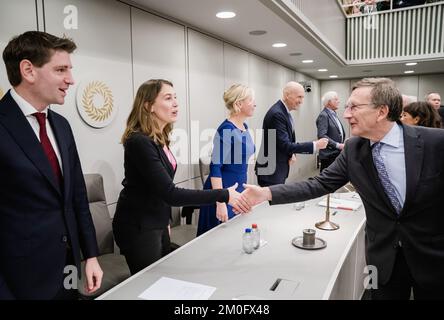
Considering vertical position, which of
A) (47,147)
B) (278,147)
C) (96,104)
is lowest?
(278,147)

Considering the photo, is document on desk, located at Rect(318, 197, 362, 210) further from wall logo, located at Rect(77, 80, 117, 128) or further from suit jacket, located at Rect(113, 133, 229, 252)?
wall logo, located at Rect(77, 80, 117, 128)

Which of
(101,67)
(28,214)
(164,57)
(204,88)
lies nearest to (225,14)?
(164,57)

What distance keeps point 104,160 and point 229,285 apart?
6.41 feet

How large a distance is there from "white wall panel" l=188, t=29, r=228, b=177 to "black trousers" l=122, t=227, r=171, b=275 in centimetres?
230

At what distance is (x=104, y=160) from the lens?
297cm

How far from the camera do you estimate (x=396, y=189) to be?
159 centimetres

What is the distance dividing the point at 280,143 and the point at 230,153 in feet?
3.29

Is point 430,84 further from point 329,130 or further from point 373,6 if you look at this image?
point 329,130

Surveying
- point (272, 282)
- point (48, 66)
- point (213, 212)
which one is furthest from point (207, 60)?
point (272, 282)

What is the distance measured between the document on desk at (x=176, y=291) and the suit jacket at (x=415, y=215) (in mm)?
861

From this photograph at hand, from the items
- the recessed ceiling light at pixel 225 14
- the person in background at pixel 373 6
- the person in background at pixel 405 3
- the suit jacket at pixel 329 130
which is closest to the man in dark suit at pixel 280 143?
the recessed ceiling light at pixel 225 14

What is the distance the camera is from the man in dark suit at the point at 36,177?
127 cm

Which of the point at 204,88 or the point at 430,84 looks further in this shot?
the point at 430,84

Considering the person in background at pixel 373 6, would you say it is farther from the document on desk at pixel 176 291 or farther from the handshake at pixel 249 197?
the document on desk at pixel 176 291
